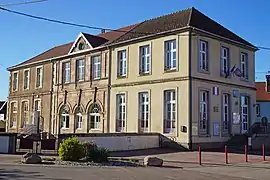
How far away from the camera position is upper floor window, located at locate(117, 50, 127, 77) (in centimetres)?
3300

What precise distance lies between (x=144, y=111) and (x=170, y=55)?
478cm

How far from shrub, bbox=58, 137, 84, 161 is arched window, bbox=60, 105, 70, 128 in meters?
19.3

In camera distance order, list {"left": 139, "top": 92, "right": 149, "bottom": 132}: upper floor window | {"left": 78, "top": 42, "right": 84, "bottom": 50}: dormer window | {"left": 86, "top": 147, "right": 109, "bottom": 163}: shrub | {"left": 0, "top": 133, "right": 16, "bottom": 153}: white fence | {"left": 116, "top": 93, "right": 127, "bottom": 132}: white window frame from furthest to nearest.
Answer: {"left": 78, "top": 42, "right": 84, "bottom": 50}: dormer window, {"left": 116, "top": 93, "right": 127, "bottom": 132}: white window frame, {"left": 139, "top": 92, "right": 149, "bottom": 132}: upper floor window, {"left": 0, "top": 133, "right": 16, "bottom": 153}: white fence, {"left": 86, "top": 147, "right": 109, "bottom": 163}: shrub

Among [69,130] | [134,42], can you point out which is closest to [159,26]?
[134,42]

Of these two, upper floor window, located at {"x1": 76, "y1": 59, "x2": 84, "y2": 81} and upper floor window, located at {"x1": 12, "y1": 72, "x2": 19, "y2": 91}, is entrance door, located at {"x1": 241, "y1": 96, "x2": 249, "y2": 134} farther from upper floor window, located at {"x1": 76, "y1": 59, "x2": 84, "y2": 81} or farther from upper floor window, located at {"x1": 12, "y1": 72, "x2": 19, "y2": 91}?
upper floor window, located at {"x1": 12, "y1": 72, "x2": 19, "y2": 91}

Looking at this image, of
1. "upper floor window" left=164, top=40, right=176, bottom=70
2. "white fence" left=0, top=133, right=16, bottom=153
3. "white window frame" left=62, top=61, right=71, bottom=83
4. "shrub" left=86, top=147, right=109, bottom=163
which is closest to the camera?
"shrub" left=86, top=147, right=109, bottom=163

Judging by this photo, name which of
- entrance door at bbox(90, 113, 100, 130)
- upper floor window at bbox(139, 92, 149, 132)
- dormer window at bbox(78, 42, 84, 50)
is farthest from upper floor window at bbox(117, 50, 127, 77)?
dormer window at bbox(78, 42, 84, 50)

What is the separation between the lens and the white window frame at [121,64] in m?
33.0

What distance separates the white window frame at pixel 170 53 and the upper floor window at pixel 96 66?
7.93 metres

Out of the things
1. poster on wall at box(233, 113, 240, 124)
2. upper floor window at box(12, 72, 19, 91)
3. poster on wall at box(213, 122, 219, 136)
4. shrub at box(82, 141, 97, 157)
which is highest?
upper floor window at box(12, 72, 19, 91)

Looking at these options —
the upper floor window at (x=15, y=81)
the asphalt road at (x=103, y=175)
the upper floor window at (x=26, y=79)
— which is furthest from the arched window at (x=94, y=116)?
the asphalt road at (x=103, y=175)

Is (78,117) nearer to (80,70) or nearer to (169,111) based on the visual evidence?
(80,70)

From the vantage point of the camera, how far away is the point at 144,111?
3073 centimetres

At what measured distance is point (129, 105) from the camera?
104 ft
